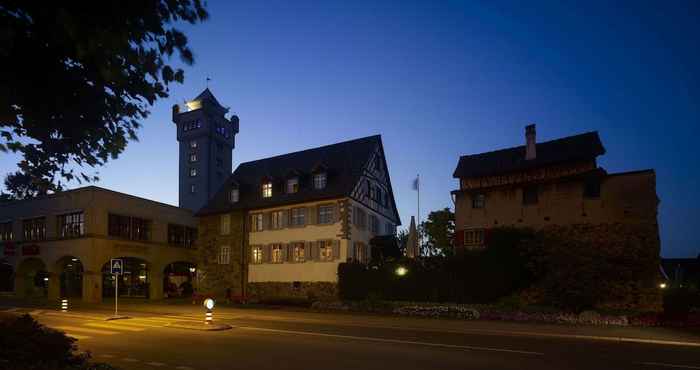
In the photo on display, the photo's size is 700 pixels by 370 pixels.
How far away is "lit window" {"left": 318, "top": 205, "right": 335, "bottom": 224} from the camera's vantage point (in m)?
32.3

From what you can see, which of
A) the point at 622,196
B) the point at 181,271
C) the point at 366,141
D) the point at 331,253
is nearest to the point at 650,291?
the point at 622,196

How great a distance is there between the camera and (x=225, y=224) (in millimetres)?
37906

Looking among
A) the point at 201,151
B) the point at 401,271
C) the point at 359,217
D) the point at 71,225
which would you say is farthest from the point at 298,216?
the point at 201,151

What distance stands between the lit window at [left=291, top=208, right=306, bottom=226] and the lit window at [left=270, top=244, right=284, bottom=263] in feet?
7.42

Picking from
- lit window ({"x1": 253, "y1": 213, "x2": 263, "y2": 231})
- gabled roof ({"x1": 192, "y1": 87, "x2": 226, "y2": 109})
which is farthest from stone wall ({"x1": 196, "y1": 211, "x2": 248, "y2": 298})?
gabled roof ({"x1": 192, "y1": 87, "x2": 226, "y2": 109})

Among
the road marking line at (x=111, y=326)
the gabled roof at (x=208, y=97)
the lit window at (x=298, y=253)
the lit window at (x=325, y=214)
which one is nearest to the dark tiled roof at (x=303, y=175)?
the lit window at (x=325, y=214)

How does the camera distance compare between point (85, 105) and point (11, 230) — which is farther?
point (11, 230)

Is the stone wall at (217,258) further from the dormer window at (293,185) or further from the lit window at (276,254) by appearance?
the dormer window at (293,185)

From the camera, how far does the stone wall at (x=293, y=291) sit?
102ft

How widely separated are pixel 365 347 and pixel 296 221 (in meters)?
21.5

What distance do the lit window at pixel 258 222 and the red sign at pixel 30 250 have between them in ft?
65.1

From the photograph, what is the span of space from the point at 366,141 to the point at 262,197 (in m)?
9.67

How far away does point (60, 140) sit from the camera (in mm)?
8188

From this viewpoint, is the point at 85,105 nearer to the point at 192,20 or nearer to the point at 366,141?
the point at 192,20
